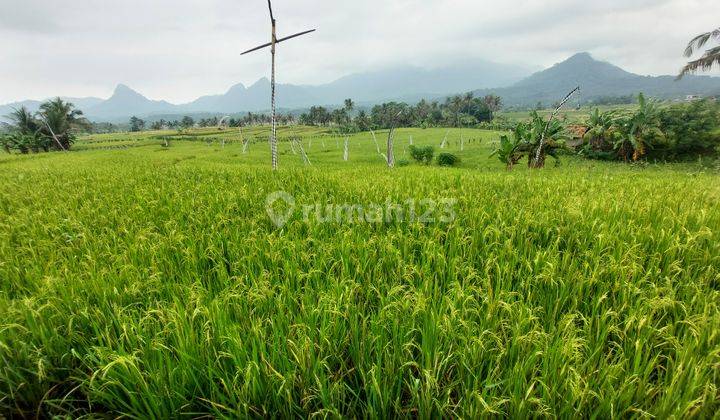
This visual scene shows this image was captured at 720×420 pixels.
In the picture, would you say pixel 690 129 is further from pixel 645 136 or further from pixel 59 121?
pixel 59 121

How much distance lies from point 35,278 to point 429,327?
3.90 metres

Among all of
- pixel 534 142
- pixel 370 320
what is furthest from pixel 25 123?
pixel 370 320

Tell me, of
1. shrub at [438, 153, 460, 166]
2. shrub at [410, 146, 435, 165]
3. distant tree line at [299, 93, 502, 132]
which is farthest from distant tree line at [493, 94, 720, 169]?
distant tree line at [299, 93, 502, 132]

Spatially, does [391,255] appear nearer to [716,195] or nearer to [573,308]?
[573,308]

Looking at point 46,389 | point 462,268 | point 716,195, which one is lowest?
point 46,389

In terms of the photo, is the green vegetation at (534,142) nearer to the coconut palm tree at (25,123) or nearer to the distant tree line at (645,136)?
the distant tree line at (645,136)

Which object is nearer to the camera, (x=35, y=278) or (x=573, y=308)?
(x=573, y=308)

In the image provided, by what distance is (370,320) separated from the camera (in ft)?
8.18

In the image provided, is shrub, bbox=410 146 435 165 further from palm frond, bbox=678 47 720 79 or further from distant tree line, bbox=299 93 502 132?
distant tree line, bbox=299 93 502 132

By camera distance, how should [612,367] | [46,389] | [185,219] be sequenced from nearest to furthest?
[612,367] → [46,389] → [185,219]

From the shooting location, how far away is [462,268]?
325 cm

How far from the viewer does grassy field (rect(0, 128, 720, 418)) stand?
1896 millimetres

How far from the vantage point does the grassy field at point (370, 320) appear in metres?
1.90

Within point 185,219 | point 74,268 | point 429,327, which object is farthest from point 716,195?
point 74,268
